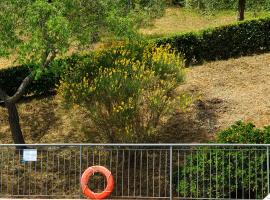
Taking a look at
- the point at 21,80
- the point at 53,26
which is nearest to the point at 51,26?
the point at 53,26

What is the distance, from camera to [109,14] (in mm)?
20031

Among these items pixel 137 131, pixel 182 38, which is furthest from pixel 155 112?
pixel 182 38

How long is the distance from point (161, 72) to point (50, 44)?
3779mm

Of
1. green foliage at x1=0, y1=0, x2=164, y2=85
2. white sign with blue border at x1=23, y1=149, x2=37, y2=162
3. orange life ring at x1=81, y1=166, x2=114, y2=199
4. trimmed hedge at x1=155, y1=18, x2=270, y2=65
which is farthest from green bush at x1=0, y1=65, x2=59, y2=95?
orange life ring at x1=81, y1=166, x2=114, y2=199

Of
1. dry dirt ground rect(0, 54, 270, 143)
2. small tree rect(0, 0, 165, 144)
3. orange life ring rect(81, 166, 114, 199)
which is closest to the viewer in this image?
orange life ring rect(81, 166, 114, 199)

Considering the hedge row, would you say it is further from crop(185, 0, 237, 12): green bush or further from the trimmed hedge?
crop(185, 0, 237, 12): green bush

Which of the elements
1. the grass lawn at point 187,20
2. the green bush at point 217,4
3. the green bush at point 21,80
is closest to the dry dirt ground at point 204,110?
the green bush at point 21,80

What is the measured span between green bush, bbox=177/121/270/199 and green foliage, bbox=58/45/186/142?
137 inches

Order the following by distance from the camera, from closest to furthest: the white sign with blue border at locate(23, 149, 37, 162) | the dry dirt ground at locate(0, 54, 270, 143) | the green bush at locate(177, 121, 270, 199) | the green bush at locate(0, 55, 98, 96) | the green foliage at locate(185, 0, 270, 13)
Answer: the white sign with blue border at locate(23, 149, 37, 162), the green bush at locate(177, 121, 270, 199), the dry dirt ground at locate(0, 54, 270, 143), the green bush at locate(0, 55, 98, 96), the green foliage at locate(185, 0, 270, 13)

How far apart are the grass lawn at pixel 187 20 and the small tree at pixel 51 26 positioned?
15.6 meters

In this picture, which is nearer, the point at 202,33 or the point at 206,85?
the point at 206,85

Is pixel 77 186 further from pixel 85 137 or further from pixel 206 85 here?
pixel 206 85

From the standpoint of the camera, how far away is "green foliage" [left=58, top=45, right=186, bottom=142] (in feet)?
63.3

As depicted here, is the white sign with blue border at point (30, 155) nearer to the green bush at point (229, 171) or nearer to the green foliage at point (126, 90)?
the green bush at point (229, 171)
